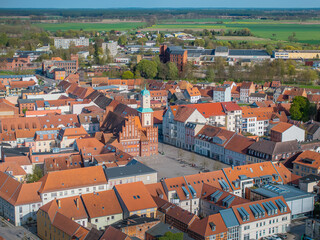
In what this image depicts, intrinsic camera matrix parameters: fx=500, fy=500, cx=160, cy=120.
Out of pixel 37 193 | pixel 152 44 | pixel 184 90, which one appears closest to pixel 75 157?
pixel 37 193

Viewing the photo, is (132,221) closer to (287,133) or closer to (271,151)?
(271,151)

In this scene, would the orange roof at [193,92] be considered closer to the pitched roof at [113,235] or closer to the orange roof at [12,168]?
the orange roof at [12,168]

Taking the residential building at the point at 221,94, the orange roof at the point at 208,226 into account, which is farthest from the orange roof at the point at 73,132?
the residential building at the point at 221,94

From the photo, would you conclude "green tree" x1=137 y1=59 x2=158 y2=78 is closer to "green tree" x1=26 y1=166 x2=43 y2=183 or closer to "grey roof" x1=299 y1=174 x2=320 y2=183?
"green tree" x1=26 y1=166 x2=43 y2=183

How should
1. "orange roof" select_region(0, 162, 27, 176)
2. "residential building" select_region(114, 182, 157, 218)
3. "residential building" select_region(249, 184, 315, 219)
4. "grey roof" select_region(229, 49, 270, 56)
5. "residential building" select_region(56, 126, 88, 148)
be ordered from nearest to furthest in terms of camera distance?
"residential building" select_region(114, 182, 157, 218) → "residential building" select_region(249, 184, 315, 219) → "orange roof" select_region(0, 162, 27, 176) → "residential building" select_region(56, 126, 88, 148) → "grey roof" select_region(229, 49, 270, 56)

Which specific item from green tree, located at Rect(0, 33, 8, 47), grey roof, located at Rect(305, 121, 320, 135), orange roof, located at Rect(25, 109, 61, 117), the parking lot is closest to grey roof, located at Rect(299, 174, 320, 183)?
the parking lot
